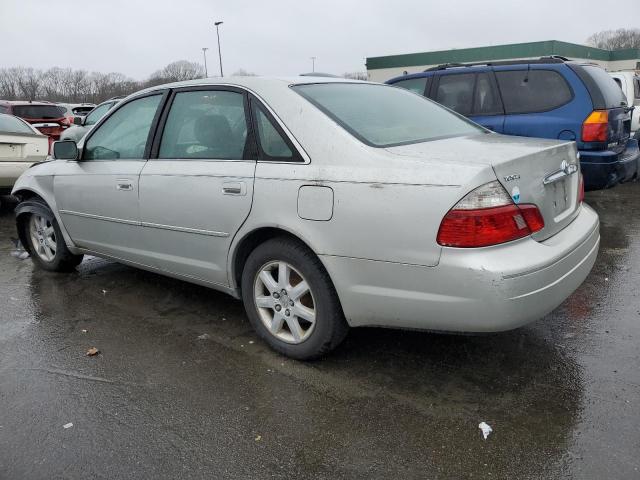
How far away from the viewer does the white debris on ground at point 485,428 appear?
2.46 m

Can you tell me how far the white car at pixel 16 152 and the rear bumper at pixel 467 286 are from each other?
6703 millimetres

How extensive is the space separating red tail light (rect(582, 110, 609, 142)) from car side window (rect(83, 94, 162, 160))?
441cm

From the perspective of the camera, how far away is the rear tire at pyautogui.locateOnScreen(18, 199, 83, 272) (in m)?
4.85

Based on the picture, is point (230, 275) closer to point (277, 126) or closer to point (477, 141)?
point (277, 126)

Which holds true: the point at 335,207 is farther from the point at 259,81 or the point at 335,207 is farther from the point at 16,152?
the point at 16,152

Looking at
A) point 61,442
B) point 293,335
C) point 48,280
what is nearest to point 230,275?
point 293,335

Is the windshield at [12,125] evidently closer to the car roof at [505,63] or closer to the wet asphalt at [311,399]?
the wet asphalt at [311,399]

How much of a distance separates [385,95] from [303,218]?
1.31 metres

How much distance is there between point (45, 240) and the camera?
16.4 feet

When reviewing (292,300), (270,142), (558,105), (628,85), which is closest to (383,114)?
(270,142)

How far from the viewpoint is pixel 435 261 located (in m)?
2.47

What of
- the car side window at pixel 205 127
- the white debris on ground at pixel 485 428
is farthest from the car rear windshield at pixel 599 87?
the white debris on ground at pixel 485 428

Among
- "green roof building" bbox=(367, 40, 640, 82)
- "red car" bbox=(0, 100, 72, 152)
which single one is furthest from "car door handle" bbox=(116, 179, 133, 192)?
"green roof building" bbox=(367, 40, 640, 82)

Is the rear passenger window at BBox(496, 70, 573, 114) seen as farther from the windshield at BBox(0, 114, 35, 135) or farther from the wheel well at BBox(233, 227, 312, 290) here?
the windshield at BBox(0, 114, 35, 135)
